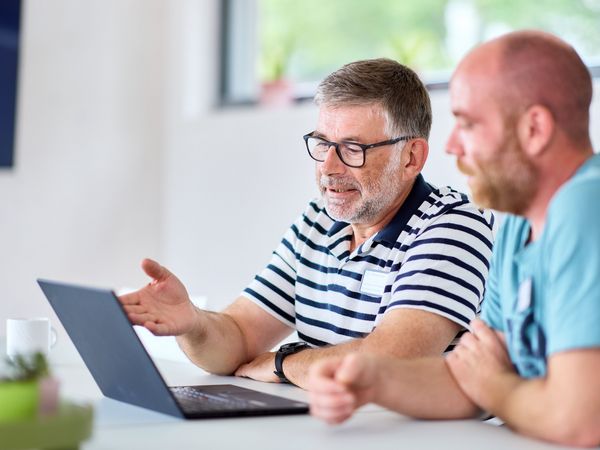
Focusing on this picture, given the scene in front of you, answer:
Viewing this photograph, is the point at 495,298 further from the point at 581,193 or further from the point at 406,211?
the point at 406,211

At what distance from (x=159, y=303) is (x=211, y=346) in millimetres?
184

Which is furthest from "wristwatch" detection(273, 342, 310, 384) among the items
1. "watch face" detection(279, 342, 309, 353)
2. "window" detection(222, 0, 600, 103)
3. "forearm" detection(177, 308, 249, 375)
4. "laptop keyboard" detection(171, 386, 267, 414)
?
"window" detection(222, 0, 600, 103)

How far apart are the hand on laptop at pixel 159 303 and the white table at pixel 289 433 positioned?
32cm

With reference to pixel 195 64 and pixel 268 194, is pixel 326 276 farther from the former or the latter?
pixel 195 64

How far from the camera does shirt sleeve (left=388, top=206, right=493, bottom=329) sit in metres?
1.96

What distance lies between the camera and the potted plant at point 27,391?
117 cm

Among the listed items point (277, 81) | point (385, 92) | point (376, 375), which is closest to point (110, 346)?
point (376, 375)

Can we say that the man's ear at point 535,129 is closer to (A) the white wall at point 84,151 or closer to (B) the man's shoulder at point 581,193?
(B) the man's shoulder at point 581,193

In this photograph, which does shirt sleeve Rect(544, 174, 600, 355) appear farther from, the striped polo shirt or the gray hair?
the gray hair

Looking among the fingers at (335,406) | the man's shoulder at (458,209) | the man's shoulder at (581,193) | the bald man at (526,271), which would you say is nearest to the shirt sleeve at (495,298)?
the bald man at (526,271)

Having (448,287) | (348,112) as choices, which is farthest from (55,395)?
(348,112)

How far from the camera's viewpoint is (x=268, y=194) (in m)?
3.96

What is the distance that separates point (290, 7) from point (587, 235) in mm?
3167

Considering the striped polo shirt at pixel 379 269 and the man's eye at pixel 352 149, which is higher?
the man's eye at pixel 352 149
